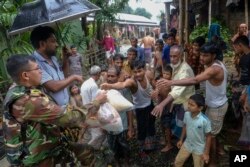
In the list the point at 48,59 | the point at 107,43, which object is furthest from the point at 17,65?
the point at 107,43

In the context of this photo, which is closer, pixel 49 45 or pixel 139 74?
pixel 49 45

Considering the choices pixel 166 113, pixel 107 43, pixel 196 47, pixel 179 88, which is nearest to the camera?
pixel 179 88

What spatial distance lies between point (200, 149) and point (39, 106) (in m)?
2.08

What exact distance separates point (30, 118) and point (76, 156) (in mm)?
875

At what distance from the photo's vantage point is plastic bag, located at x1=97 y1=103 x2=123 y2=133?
3.18 m

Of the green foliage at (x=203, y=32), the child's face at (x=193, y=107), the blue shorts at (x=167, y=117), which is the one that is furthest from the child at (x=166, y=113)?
the green foliage at (x=203, y=32)

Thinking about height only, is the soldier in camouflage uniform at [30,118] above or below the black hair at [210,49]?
below

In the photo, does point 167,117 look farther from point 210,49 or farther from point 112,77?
point 210,49

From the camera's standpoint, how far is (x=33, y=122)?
2.46 metres

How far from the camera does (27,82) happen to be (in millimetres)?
2438

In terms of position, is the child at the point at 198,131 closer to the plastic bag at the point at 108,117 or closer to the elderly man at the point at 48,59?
the plastic bag at the point at 108,117

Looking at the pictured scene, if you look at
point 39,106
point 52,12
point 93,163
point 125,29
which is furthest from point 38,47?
point 125,29

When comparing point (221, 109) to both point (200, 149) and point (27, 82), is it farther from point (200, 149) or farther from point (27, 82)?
point (27, 82)

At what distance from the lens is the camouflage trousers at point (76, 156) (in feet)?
9.53
